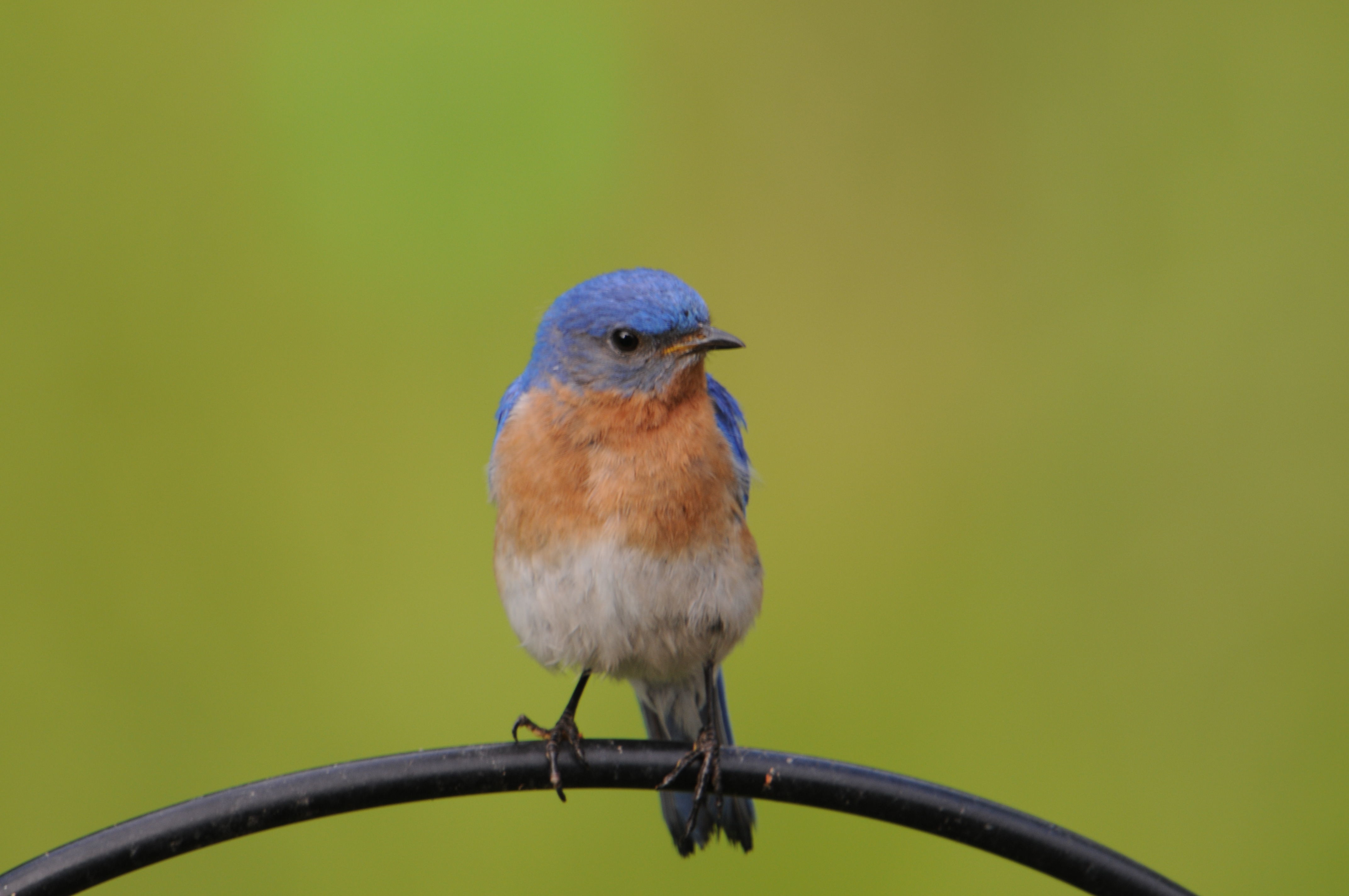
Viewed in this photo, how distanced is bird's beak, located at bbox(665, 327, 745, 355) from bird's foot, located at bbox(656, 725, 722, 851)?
57 centimetres

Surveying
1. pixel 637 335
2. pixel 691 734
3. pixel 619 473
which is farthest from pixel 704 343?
pixel 691 734

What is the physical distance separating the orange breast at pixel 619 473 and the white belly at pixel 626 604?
0.02 meters

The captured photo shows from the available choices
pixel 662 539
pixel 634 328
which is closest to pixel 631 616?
pixel 662 539

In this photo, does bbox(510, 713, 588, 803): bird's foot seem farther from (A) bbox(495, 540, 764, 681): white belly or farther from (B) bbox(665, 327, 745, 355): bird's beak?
(B) bbox(665, 327, 745, 355): bird's beak

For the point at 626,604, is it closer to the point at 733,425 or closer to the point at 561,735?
the point at 561,735

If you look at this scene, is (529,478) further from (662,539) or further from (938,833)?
(938,833)

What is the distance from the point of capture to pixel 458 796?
57.7 inches

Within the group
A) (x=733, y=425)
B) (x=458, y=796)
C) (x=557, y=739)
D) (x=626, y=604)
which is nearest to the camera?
(x=458, y=796)

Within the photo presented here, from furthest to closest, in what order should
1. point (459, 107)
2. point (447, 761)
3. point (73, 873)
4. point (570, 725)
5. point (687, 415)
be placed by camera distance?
point (459, 107)
point (687, 415)
point (570, 725)
point (447, 761)
point (73, 873)

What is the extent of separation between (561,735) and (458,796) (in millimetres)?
390

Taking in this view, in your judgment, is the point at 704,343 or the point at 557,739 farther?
the point at 704,343

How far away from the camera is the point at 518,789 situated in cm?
155

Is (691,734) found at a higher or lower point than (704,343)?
lower

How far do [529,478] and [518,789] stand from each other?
58cm
